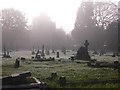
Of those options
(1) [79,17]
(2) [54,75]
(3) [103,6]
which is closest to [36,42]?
(1) [79,17]

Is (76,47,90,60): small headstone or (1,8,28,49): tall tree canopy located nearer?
(76,47,90,60): small headstone

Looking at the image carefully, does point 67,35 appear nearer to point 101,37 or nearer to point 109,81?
point 101,37

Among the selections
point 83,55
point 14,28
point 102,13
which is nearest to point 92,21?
point 102,13

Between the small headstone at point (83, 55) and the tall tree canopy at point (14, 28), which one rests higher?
the tall tree canopy at point (14, 28)

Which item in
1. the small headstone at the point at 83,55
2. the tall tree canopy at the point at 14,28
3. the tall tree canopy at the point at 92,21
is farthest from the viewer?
the tall tree canopy at the point at 14,28

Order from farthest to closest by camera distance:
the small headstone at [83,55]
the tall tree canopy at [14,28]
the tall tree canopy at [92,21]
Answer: the tall tree canopy at [14,28] < the tall tree canopy at [92,21] < the small headstone at [83,55]

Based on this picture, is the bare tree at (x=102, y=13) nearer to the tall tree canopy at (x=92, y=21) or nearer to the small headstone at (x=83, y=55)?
the tall tree canopy at (x=92, y=21)

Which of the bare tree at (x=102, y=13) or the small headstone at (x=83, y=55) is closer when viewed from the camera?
the small headstone at (x=83, y=55)

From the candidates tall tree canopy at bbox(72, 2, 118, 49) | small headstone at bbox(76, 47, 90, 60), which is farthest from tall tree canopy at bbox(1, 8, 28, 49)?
small headstone at bbox(76, 47, 90, 60)

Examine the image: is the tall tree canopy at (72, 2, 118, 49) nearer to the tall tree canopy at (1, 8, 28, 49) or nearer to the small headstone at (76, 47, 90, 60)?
the tall tree canopy at (1, 8, 28, 49)

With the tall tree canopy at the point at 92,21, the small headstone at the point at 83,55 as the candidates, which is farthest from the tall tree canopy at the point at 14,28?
the small headstone at the point at 83,55

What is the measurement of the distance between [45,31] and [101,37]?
1432 inches

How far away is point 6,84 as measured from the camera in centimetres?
1327

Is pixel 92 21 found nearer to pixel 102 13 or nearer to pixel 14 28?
pixel 102 13
